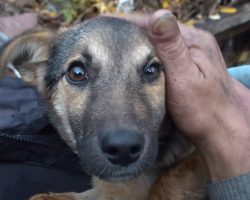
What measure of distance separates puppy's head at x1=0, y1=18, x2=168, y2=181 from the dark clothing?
12 cm

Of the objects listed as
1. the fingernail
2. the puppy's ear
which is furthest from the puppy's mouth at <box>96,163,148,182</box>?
the puppy's ear

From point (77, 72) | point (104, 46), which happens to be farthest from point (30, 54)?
point (104, 46)

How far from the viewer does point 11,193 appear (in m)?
3.15

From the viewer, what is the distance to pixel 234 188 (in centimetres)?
272

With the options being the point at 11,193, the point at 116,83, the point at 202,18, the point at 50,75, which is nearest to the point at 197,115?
the point at 116,83

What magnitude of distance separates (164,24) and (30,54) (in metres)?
1.02

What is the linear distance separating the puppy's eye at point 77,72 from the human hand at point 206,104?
1.30 ft

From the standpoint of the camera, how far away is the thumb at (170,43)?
2594 mm

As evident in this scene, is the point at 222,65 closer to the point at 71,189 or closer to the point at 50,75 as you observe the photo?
the point at 50,75

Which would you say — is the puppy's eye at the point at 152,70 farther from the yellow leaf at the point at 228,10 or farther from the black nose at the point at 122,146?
the yellow leaf at the point at 228,10

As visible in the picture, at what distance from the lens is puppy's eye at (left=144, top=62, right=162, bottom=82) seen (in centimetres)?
290

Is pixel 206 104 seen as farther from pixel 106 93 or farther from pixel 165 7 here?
pixel 165 7

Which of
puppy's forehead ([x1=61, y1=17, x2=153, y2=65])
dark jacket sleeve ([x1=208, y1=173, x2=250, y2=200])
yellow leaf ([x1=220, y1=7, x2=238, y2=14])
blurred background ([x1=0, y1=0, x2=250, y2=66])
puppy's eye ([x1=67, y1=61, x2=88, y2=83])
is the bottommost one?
blurred background ([x1=0, y1=0, x2=250, y2=66])

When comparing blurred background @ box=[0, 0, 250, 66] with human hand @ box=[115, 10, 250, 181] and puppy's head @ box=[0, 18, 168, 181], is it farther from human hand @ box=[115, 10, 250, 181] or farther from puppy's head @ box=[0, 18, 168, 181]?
human hand @ box=[115, 10, 250, 181]
